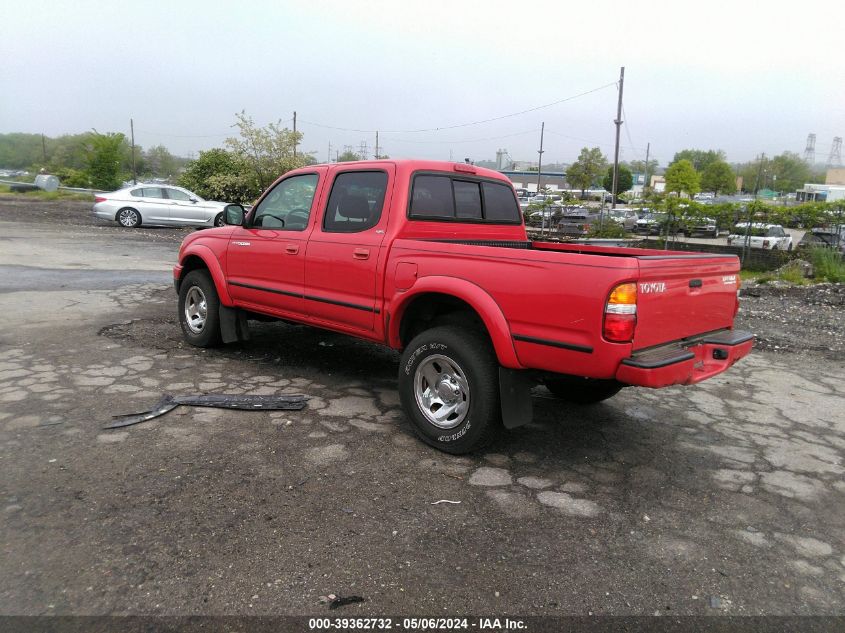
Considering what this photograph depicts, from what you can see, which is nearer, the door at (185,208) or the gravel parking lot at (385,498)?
the gravel parking lot at (385,498)

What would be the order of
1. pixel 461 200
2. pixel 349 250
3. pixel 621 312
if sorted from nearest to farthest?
1. pixel 621 312
2. pixel 349 250
3. pixel 461 200

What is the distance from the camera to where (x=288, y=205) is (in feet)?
18.8

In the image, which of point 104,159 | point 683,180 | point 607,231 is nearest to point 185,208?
point 607,231

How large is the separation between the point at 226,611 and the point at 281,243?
3.50 m

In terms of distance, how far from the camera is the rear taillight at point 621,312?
3.34 metres

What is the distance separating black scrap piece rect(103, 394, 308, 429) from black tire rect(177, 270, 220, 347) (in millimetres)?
1425

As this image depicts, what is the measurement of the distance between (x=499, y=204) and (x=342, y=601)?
3773 millimetres

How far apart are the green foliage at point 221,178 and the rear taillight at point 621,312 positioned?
79.3 feet

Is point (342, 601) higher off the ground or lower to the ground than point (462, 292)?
lower

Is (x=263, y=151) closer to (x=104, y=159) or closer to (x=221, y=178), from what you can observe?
(x=221, y=178)

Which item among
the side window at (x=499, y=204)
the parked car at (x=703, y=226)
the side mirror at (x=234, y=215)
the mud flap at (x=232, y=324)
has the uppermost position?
the side window at (x=499, y=204)

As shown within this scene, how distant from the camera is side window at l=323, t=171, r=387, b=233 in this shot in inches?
192

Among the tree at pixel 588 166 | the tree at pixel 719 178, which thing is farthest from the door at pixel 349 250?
the tree at pixel 719 178

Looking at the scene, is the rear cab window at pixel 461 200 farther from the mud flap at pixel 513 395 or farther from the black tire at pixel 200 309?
the black tire at pixel 200 309
